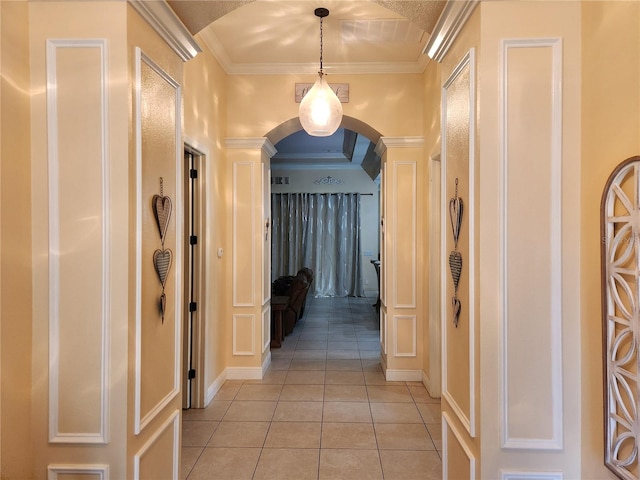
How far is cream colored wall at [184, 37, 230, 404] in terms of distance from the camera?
11.0ft

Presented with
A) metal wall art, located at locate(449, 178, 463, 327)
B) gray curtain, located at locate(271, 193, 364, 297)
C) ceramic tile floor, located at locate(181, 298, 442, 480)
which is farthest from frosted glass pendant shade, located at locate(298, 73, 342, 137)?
gray curtain, located at locate(271, 193, 364, 297)

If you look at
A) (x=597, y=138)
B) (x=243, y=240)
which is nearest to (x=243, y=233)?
(x=243, y=240)

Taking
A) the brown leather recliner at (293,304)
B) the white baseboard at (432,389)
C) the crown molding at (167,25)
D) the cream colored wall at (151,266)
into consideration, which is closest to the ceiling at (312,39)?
the crown molding at (167,25)

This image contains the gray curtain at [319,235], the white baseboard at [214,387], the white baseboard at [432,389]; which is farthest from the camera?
the gray curtain at [319,235]

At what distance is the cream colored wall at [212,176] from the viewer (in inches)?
132

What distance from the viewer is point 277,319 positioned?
5625 millimetres

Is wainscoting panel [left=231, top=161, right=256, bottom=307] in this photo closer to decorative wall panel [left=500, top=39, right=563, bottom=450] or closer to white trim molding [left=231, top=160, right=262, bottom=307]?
white trim molding [left=231, top=160, right=262, bottom=307]

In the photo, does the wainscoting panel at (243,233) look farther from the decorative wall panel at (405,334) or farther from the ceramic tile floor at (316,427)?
the decorative wall panel at (405,334)

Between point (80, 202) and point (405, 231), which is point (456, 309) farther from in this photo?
point (405, 231)

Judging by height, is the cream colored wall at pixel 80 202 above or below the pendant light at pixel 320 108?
below

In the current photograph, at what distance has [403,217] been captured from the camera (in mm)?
4203

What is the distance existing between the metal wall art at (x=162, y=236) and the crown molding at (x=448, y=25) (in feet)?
5.04

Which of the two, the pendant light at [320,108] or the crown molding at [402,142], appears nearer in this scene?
the pendant light at [320,108]

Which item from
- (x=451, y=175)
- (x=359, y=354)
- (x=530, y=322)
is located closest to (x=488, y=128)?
(x=451, y=175)
